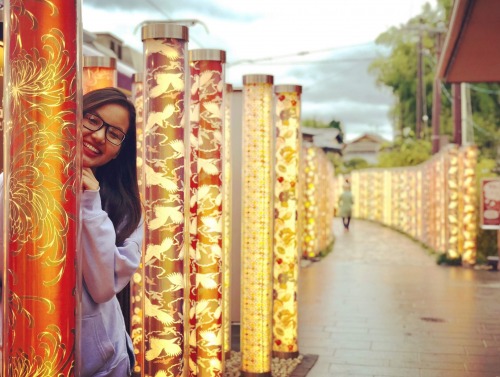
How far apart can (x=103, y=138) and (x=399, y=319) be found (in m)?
7.51

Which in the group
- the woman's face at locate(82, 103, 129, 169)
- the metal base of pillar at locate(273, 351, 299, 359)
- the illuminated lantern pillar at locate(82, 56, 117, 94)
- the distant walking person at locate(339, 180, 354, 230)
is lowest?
the metal base of pillar at locate(273, 351, 299, 359)

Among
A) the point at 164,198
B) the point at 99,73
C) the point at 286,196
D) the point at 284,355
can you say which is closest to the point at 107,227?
the point at 164,198

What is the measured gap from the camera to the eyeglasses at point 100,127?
2256mm

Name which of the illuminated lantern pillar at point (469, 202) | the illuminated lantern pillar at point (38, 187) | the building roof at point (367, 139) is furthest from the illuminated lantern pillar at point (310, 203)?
the building roof at point (367, 139)

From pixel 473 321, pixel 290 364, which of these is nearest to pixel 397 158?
pixel 473 321

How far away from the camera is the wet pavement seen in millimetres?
6863

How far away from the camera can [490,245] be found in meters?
15.0

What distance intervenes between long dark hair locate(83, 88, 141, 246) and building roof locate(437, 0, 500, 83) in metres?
5.27

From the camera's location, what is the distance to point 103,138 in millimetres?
2256

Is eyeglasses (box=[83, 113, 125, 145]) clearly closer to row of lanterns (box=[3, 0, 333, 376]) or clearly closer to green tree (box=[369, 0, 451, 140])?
row of lanterns (box=[3, 0, 333, 376])

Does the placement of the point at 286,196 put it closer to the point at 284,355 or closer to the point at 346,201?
the point at 284,355

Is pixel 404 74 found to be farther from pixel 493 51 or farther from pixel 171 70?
pixel 171 70

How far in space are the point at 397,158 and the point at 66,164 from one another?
31.1 metres

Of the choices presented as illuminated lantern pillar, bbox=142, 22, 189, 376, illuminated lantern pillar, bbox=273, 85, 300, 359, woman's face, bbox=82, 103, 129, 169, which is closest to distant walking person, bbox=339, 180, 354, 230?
illuminated lantern pillar, bbox=273, 85, 300, 359
